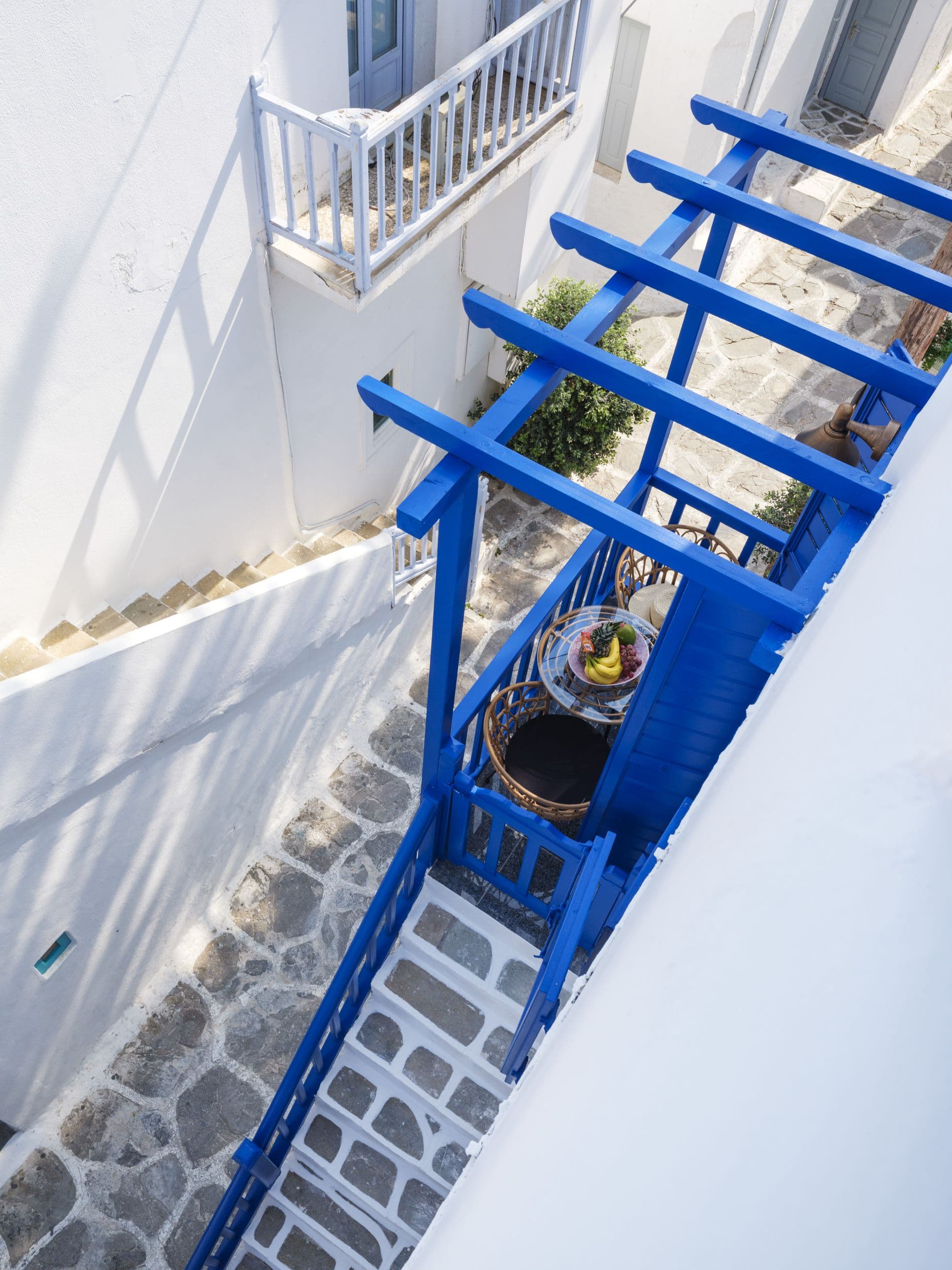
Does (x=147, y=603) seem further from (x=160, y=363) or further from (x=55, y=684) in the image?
(x=55, y=684)

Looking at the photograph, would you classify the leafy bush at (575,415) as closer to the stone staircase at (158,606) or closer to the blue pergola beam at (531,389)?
the stone staircase at (158,606)

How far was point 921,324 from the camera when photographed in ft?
27.5

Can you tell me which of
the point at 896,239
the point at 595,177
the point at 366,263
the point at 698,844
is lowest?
the point at 698,844

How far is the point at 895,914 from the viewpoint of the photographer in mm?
1602

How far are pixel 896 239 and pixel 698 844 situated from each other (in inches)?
483

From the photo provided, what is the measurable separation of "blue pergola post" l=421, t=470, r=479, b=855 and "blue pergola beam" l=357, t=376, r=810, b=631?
0.53ft

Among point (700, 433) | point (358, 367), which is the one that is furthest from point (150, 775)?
point (358, 367)

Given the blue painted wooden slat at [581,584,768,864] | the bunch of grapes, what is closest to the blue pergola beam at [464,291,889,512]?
the blue painted wooden slat at [581,584,768,864]

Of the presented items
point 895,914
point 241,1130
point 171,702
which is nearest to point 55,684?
point 171,702

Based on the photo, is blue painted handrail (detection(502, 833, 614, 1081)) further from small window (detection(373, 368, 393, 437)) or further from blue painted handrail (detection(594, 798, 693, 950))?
small window (detection(373, 368, 393, 437))

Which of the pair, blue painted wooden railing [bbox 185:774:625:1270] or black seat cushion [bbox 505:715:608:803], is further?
black seat cushion [bbox 505:715:608:803]

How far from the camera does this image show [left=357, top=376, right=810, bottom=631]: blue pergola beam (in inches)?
133

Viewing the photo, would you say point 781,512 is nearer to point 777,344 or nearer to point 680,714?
point 777,344

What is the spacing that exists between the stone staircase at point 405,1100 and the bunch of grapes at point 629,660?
1.76 m
